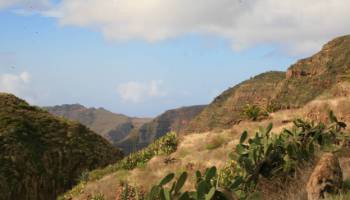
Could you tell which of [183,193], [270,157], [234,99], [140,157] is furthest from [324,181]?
[234,99]

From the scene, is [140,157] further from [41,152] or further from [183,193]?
[183,193]

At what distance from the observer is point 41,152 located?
28250 millimetres

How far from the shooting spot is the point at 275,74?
13550cm

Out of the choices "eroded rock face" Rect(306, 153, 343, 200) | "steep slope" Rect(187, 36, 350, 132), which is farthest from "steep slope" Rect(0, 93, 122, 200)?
"steep slope" Rect(187, 36, 350, 132)

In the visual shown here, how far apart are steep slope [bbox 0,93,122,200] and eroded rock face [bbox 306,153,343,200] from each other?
18833 millimetres

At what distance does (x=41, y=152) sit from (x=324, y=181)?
22.4 meters

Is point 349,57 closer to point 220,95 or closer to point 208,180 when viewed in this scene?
point 220,95

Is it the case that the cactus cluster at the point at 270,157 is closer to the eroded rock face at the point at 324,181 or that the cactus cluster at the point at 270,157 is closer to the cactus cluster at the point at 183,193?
the eroded rock face at the point at 324,181

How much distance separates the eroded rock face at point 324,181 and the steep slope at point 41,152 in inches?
741

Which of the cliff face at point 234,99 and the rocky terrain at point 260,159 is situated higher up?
the cliff face at point 234,99

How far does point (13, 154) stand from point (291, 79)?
A: 7629 centimetres

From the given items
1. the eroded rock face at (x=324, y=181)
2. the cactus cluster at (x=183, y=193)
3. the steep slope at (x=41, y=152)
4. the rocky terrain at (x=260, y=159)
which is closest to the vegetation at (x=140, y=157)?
the rocky terrain at (x=260, y=159)

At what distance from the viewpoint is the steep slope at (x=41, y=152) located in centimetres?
2607

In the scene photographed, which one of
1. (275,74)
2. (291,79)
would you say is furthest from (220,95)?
(291,79)
